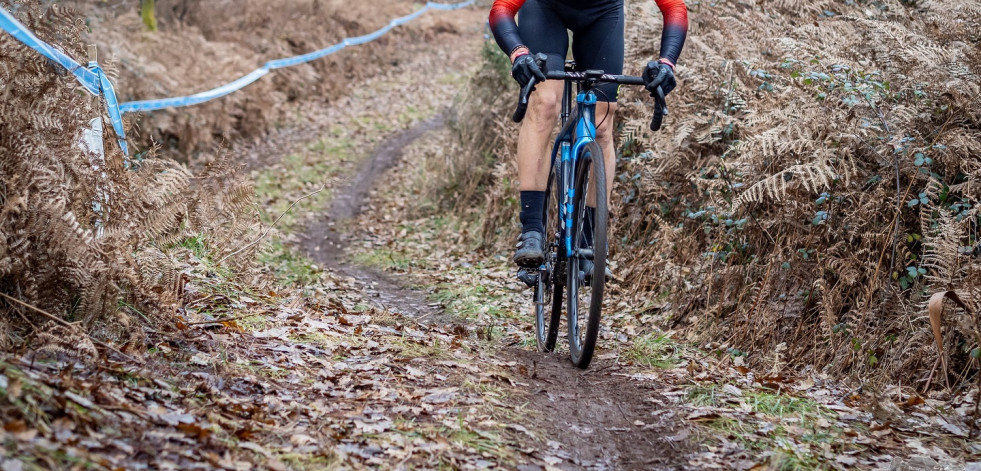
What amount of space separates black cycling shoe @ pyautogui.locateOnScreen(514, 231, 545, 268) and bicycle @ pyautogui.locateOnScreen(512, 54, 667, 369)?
92mm

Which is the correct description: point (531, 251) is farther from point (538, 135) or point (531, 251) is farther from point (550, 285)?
point (538, 135)

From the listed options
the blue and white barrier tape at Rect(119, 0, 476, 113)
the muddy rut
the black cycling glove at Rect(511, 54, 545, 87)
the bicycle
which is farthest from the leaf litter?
the blue and white barrier tape at Rect(119, 0, 476, 113)

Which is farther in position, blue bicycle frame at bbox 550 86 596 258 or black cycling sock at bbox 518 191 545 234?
black cycling sock at bbox 518 191 545 234

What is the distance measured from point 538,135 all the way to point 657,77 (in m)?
0.85

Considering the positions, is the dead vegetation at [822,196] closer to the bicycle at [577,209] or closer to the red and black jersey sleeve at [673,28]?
the red and black jersey sleeve at [673,28]

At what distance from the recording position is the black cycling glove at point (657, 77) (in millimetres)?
3918

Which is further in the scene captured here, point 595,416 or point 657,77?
point 657,77

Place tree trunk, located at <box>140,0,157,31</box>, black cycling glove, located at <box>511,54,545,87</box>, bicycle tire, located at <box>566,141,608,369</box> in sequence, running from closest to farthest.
A: bicycle tire, located at <box>566,141,608,369</box>
black cycling glove, located at <box>511,54,545,87</box>
tree trunk, located at <box>140,0,157,31</box>

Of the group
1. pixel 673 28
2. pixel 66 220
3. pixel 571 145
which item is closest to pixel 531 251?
pixel 571 145

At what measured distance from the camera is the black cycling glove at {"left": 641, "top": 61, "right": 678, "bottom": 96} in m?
3.92

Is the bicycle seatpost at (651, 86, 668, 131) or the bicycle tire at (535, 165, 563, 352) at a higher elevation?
the bicycle seatpost at (651, 86, 668, 131)

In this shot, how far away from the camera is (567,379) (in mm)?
3965

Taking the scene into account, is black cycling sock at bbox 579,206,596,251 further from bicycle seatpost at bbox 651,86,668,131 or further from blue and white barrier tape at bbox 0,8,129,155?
blue and white barrier tape at bbox 0,8,129,155

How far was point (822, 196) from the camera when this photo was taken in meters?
4.46
